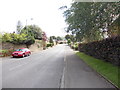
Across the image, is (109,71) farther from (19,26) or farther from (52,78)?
(19,26)

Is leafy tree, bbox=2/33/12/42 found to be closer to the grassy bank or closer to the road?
the road

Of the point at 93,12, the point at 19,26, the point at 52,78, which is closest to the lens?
the point at 52,78

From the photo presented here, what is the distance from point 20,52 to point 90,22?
13.0 meters

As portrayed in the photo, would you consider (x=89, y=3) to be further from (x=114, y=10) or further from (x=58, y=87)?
(x=58, y=87)

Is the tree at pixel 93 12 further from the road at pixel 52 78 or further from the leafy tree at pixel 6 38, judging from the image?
the leafy tree at pixel 6 38

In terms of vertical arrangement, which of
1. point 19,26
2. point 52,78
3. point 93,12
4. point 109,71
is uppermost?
point 19,26

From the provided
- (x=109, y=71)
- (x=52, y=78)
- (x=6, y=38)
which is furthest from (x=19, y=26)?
(x=109, y=71)

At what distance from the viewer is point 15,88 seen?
519 cm

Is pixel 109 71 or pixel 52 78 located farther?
pixel 109 71

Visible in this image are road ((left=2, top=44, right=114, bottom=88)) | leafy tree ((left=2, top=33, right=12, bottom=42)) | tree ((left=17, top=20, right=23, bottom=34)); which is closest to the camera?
road ((left=2, top=44, right=114, bottom=88))

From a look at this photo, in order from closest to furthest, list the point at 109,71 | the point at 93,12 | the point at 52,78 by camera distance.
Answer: the point at 52,78 → the point at 109,71 → the point at 93,12

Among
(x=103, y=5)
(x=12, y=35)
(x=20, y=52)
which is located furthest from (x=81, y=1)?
(x=12, y=35)

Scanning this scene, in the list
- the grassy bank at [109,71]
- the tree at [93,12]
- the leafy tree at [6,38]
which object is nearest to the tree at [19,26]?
the leafy tree at [6,38]

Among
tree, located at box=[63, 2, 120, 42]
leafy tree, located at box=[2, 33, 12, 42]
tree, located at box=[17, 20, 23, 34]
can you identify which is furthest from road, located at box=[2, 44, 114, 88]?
tree, located at box=[17, 20, 23, 34]
